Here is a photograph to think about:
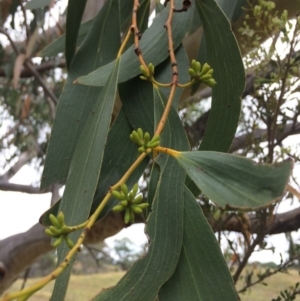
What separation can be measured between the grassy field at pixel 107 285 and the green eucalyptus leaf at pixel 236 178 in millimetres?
719

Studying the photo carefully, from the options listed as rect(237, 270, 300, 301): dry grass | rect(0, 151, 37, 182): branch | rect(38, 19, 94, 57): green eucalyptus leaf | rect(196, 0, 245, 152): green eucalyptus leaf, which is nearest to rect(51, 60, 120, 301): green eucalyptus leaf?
rect(196, 0, 245, 152): green eucalyptus leaf

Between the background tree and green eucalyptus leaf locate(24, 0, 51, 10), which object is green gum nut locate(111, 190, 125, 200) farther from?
green eucalyptus leaf locate(24, 0, 51, 10)

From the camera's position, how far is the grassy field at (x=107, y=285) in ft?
4.20

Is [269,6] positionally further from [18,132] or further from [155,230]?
[18,132]

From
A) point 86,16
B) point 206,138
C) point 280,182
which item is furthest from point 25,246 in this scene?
point 280,182

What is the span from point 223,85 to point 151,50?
0.36 feet

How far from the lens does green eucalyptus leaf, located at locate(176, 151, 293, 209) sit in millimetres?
337

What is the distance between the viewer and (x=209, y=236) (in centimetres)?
43

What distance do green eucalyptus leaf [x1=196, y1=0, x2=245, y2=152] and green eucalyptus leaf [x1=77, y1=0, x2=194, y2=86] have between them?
45mm

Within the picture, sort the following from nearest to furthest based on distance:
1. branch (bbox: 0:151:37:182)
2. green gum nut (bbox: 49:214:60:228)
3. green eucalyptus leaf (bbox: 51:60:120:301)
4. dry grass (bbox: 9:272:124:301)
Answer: green gum nut (bbox: 49:214:60:228)
green eucalyptus leaf (bbox: 51:60:120:301)
dry grass (bbox: 9:272:124:301)
branch (bbox: 0:151:37:182)

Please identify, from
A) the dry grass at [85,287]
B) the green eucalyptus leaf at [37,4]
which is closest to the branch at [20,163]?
the dry grass at [85,287]

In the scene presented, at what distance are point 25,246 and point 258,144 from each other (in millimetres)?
607

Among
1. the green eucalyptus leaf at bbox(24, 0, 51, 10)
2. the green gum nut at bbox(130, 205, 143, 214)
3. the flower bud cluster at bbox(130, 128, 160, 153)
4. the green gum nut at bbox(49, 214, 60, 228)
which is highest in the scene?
the green eucalyptus leaf at bbox(24, 0, 51, 10)

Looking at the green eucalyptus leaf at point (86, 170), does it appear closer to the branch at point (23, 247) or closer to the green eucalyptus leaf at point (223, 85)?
the green eucalyptus leaf at point (223, 85)
